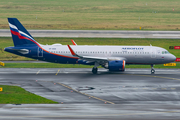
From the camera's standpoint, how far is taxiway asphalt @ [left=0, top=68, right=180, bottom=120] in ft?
82.5

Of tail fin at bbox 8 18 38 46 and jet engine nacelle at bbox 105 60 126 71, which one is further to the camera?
tail fin at bbox 8 18 38 46

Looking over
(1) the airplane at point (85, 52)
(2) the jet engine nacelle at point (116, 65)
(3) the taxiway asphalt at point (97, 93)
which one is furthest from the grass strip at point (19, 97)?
(2) the jet engine nacelle at point (116, 65)

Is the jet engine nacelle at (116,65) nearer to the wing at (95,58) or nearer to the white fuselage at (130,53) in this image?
the wing at (95,58)

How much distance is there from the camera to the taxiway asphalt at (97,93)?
25.2 m

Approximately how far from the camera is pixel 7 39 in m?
78.4

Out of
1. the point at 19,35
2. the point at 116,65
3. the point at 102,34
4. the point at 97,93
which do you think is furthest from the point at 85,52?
the point at 102,34

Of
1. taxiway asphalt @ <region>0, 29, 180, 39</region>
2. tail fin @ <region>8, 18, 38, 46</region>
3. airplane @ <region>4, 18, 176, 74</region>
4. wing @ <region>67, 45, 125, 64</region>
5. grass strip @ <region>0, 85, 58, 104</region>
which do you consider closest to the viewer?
grass strip @ <region>0, 85, 58, 104</region>

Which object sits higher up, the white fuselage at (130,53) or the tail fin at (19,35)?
the tail fin at (19,35)

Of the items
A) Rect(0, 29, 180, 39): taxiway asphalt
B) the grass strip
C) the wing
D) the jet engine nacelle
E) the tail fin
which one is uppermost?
Rect(0, 29, 180, 39): taxiway asphalt

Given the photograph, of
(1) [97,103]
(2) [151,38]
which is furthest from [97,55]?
(2) [151,38]

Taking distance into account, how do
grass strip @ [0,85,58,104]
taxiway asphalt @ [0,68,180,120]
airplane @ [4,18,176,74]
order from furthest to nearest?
airplane @ [4,18,176,74], grass strip @ [0,85,58,104], taxiway asphalt @ [0,68,180,120]

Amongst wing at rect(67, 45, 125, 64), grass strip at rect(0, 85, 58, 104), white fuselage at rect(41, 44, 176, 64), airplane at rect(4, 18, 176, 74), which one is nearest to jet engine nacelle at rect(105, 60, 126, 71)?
wing at rect(67, 45, 125, 64)

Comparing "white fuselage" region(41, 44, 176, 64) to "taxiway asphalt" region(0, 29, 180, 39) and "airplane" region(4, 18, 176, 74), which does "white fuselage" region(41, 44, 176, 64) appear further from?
"taxiway asphalt" region(0, 29, 180, 39)

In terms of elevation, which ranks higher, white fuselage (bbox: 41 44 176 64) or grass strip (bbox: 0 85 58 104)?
white fuselage (bbox: 41 44 176 64)
